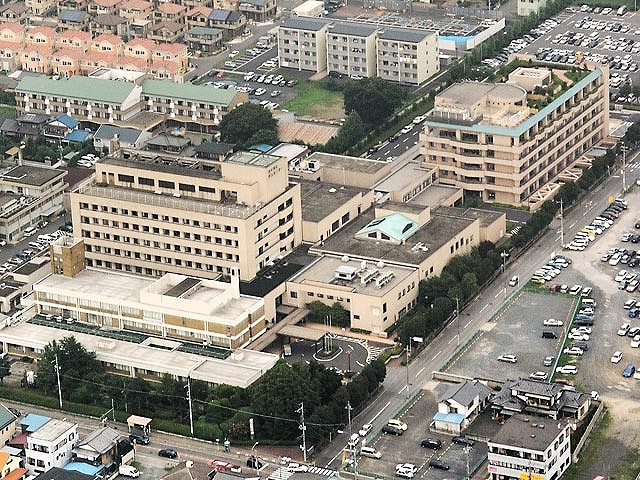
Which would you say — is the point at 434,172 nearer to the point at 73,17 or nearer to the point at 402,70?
the point at 402,70

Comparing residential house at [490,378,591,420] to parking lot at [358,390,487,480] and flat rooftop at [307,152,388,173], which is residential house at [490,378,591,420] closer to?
parking lot at [358,390,487,480]

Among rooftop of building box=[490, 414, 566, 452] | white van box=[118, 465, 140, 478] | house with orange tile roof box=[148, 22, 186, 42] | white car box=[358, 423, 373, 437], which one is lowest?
house with orange tile roof box=[148, 22, 186, 42]

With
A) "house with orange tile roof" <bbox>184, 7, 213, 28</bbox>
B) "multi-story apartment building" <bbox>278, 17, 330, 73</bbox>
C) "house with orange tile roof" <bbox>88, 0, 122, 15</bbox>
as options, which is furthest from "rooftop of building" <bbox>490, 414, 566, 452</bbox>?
"house with orange tile roof" <bbox>88, 0, 122, 15</bbox>

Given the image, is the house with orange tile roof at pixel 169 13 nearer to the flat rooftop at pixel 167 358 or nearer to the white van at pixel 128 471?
Result: the flat rooftop at pixel 167 358

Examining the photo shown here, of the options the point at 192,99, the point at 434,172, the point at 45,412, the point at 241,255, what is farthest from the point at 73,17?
the point at 45,412

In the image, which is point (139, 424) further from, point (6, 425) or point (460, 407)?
point (460, 407)

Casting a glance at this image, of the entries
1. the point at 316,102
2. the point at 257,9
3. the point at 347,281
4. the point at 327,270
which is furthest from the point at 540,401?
the point at 257,9
